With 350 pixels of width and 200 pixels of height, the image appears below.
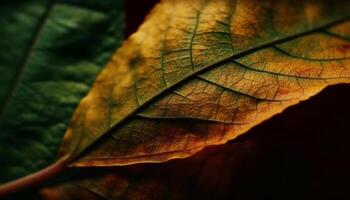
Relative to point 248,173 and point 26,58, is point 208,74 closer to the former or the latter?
point 248,173

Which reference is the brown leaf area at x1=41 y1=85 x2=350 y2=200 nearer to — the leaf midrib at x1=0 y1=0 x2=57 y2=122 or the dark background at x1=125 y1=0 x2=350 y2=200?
the dark background at x1=125 y1=0 x2=350 y2=200

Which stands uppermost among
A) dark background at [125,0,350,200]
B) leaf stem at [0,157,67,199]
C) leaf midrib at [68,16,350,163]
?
leaf midrib at [68,16,350,163]

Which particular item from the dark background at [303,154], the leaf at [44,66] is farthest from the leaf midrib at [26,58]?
the dark background at [303,154]

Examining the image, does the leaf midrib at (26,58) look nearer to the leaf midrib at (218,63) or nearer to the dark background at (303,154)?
the leaf midrib at (218,63)

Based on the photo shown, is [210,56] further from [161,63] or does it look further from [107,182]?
[107,182]

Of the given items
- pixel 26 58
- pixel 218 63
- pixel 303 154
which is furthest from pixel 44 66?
pixel 303 154

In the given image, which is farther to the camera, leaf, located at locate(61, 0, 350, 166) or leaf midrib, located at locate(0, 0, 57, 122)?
leaf midrib, located at locate(0, 0, 57, 122)

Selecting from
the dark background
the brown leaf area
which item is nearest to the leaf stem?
the brown leaf area
